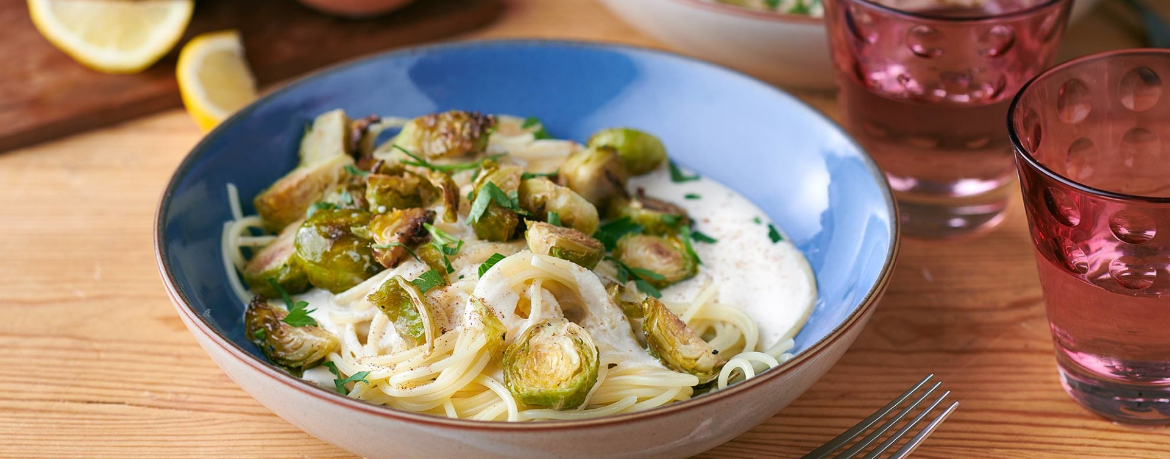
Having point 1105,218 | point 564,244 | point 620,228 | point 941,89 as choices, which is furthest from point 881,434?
point 941,89

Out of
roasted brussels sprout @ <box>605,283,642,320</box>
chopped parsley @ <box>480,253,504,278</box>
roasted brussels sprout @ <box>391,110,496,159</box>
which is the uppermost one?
chopped parsley @ <box>480,253,504,278</box>

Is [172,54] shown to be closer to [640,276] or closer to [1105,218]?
[640,276]

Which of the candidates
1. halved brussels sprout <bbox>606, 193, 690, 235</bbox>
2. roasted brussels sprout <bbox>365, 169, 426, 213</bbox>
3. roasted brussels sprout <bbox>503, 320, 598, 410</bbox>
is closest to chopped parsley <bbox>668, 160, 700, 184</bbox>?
halved brussels sprout <bbox>606, 193, 690, 235</bbox>

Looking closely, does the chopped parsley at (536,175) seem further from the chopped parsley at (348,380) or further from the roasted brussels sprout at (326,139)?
the chopped parsley at (348,380)

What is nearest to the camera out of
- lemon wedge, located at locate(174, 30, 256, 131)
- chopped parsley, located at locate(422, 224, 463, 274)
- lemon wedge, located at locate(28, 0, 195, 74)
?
chopped parsley, located at locate(422, 224, 463, 274)

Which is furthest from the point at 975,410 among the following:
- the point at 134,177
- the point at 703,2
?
the point at 134,177

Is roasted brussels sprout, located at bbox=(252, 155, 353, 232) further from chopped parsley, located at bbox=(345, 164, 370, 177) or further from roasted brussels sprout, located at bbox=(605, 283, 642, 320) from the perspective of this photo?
roasted brussels sprout, located at bbox=(605, 283, 642, 320)

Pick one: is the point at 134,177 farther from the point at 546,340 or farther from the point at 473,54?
the point at 546,340
